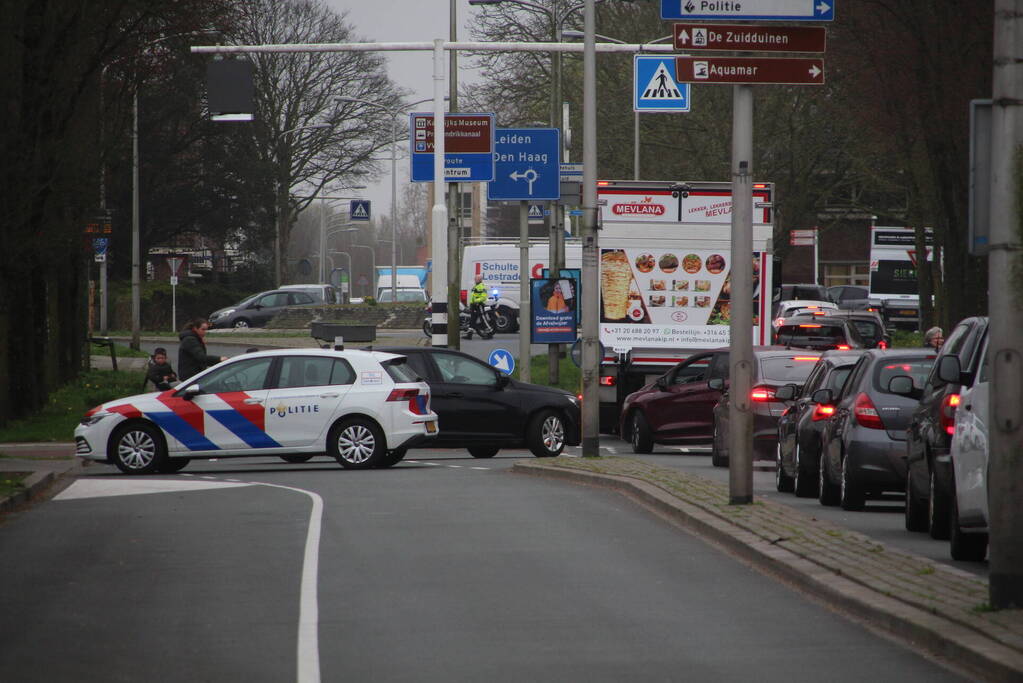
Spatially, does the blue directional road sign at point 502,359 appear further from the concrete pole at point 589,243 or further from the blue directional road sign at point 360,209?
the blue directional road sign at point 360,209

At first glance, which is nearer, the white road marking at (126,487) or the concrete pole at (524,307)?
the white road marking at (126,487)

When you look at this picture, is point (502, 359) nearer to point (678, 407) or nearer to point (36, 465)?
point (678, 407)

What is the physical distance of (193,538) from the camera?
1290 centimetres

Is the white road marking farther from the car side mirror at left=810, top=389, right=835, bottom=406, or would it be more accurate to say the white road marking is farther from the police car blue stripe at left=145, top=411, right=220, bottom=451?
the car side mirror at left=810, top=389, right=835, bottom=406

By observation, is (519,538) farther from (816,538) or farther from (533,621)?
(533,621)

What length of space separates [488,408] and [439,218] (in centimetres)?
370

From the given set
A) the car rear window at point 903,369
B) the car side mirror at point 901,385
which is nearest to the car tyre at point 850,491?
the car rear window at point 903,369

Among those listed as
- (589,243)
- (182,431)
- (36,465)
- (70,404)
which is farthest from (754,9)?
(70,404)

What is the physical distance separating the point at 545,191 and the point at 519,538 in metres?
18.7

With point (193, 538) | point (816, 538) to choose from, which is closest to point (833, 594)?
point (816, 538)

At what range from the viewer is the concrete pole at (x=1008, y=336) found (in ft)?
26.6

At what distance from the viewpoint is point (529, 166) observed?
101 feet

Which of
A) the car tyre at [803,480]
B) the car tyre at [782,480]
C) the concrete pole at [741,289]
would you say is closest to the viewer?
A: the concrete pole at [741,289]

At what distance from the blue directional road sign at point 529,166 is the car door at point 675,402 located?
6.75m
